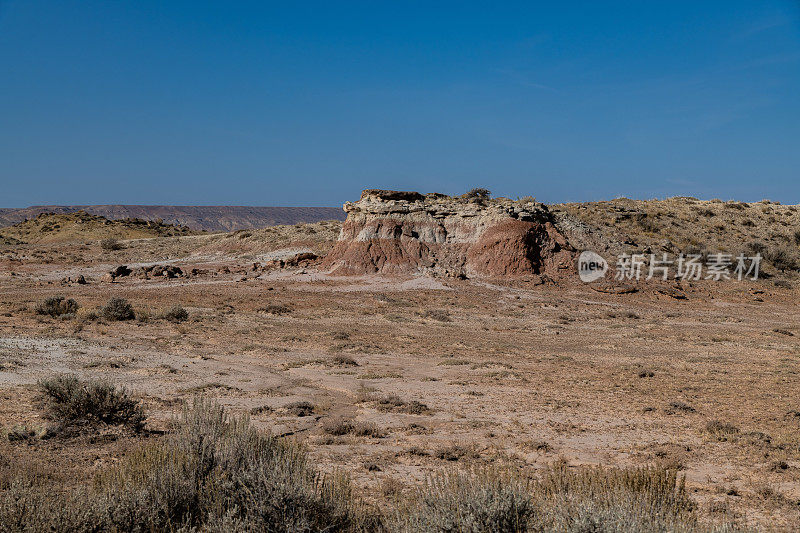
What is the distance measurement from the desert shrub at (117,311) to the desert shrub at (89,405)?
11.3 m

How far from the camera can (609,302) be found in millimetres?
26281

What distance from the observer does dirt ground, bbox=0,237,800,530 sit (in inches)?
273

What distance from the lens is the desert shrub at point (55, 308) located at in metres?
18.6

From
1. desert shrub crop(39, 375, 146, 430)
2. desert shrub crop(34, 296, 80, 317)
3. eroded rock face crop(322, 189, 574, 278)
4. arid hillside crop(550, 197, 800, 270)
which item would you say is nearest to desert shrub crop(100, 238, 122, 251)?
eroded rock face crop(322, 189, 574, 278)

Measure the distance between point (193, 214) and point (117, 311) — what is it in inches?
6283

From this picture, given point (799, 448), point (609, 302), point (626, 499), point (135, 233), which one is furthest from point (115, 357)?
point (135, 233)

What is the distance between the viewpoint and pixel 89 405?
7.48 metres

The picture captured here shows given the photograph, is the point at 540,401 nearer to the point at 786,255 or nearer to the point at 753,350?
the point at 753,350

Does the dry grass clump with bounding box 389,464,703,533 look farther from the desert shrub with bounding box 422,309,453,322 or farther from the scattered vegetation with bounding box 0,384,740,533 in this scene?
the desert shrub with bounding box 422,309,453,322

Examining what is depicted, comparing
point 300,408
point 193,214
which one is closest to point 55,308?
point 300,408

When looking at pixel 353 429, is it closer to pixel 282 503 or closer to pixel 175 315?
pixel 282 503

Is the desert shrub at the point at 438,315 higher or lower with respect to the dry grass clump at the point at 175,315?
higher

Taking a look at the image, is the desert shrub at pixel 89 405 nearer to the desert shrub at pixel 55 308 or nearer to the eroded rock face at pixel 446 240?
the desert shrub at pixel 55 308

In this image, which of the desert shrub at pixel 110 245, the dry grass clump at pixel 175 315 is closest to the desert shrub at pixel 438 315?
the dry grass clump at pixel 175 315
